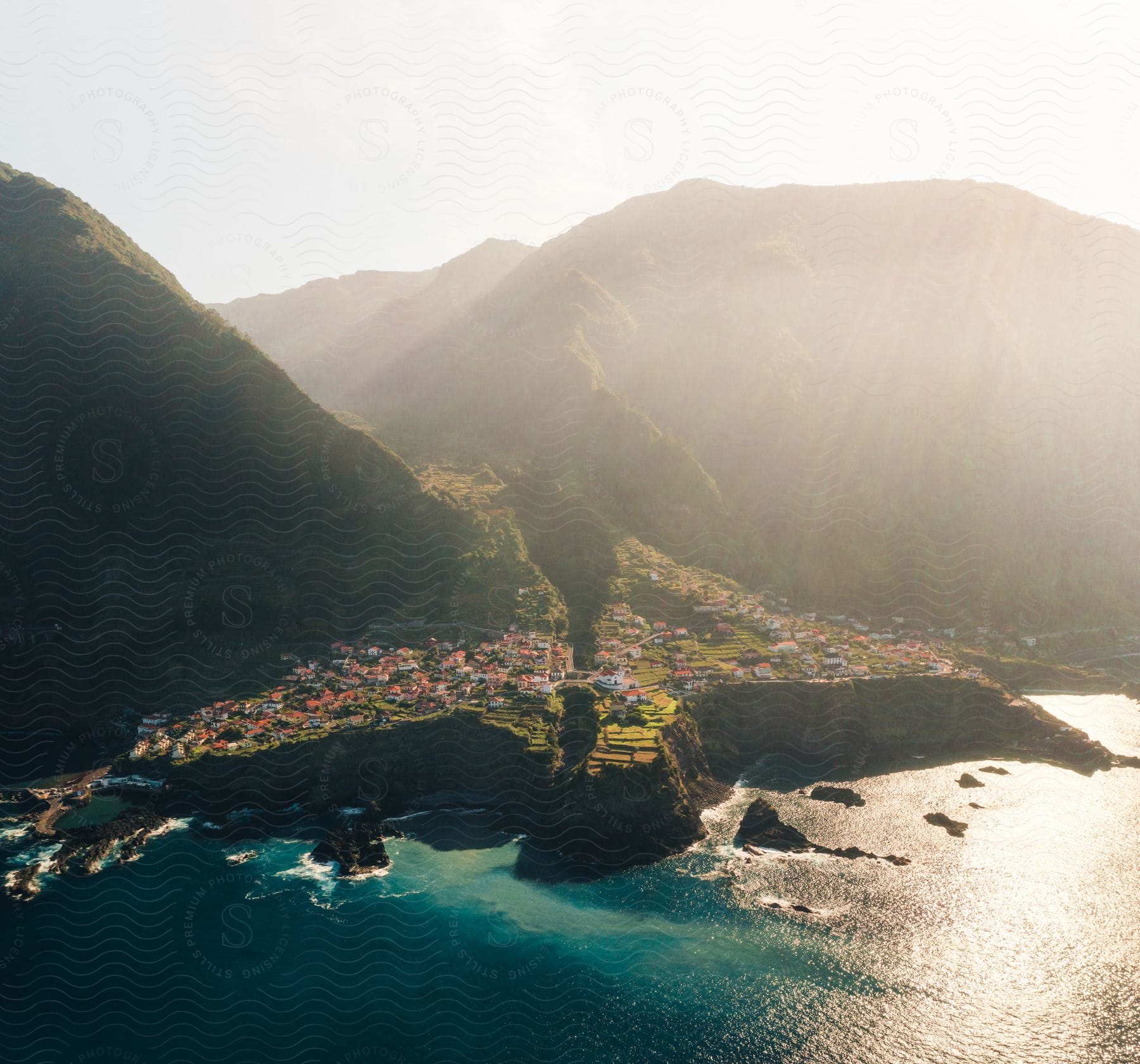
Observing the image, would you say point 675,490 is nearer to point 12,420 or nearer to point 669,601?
point 669,601

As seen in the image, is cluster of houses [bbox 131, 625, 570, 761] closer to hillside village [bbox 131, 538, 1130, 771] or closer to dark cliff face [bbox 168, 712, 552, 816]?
hillside village [bbox 131, 538, 1130, 771]

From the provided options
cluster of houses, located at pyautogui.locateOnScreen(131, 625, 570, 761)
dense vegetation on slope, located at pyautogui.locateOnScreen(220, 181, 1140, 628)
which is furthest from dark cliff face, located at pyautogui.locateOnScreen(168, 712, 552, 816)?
dense vegetation on slope, located at pyautogui.locateOnScreen(220, 181, 1140, 628)

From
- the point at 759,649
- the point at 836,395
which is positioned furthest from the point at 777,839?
the point at 836,395

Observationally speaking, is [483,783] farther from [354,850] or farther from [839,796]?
[839,796]

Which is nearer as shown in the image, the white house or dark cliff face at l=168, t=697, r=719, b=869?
dark cliff face at l=168, t=697, r=719, b=869

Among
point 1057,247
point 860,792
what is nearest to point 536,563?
point 860,792

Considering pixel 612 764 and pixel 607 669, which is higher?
pixel 607 669

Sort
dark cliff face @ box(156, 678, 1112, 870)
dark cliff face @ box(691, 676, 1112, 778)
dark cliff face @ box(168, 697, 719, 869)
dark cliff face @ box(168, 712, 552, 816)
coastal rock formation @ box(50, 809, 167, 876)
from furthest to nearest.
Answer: dark cliff face @ box(691, 676, 1112, 778)
dark cliff face @ box(168, 712, 552, 816)
dark cliff face @ box(156, 678, 1112, 870)
dark cliff face @ box(168, 697, 719, 869)
coastal rock formation @ box(50, 809, 167, 876)
